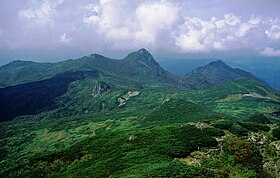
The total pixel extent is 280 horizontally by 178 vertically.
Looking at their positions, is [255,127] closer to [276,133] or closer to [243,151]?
[276,133]

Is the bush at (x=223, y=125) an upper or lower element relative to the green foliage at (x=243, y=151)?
upper

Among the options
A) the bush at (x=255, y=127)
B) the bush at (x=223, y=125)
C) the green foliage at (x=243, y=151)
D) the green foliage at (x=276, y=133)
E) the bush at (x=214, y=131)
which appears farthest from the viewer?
the bush at (x=223, y=125)

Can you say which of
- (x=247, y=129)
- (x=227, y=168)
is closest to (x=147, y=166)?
(x=227, y=168)

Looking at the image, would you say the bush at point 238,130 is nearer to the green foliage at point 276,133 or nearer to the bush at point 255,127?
the bush at point 255,127

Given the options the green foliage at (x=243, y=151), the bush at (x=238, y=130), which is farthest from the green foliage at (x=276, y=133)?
the green foliage at (x=243, y=151)

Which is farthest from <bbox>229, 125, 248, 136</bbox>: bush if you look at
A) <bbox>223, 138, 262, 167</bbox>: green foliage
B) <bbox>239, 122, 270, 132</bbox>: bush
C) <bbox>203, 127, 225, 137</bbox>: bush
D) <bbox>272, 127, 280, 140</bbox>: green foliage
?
<bbox>272, 127, 280, 140</bbox>: green foliage

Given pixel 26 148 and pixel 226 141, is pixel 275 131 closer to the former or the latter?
pixel 226 141

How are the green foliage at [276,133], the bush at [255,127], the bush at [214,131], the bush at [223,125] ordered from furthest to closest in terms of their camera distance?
the bush at [223,125] → the bush at [255,127] → the green foliage at [276,133] → the bush at [214,131]

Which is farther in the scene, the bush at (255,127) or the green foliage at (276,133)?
the bush at (255,127)

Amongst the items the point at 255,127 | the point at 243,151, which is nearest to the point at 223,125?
the point at 255,127

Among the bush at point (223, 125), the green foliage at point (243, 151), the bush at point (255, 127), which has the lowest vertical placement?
the green foliage at point (243, 151)

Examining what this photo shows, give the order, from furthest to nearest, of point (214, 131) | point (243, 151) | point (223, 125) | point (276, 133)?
point (223, 125) < point (276, 133) < point (214, 131) < point (243, 151)

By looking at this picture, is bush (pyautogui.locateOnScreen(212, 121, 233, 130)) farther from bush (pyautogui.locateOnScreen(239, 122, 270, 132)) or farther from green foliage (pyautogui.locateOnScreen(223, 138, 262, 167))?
green foliage (pyautogui.locateOnScreen(223, 138, 262, 167))
